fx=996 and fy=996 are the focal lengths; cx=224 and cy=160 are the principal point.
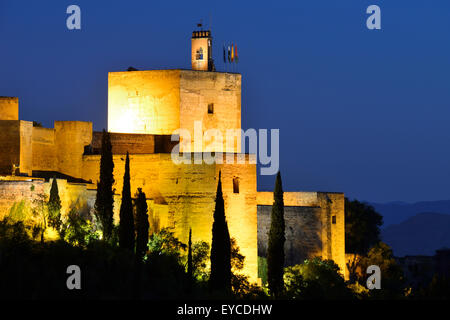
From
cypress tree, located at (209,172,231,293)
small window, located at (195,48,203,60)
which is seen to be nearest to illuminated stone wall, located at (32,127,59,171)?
small window, located at (195,48,203,60)

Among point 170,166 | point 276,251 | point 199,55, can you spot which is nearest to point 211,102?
point 199,55

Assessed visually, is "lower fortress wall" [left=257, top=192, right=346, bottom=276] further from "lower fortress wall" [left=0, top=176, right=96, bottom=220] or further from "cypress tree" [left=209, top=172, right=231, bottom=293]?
"lower fortress wall" [left=0, top=176, right=96, bottom=220]

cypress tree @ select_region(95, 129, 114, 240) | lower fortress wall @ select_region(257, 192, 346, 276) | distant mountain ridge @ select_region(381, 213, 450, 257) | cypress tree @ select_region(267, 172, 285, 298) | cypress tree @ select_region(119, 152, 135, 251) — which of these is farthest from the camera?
distant mountain ridge @ select_region(381, 213, 450, 257)

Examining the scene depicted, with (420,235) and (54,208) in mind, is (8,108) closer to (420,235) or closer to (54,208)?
(54,208)

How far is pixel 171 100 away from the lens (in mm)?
40062

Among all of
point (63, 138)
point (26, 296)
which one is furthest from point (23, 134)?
point (26, 296)

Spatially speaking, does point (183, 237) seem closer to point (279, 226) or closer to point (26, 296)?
point (279, 226)

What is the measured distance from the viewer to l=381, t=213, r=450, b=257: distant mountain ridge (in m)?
143

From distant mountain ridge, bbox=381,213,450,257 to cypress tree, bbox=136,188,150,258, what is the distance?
108029mm

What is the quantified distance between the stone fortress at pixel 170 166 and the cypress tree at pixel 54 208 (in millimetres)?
354

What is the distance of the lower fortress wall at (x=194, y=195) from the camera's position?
36375 millimetres

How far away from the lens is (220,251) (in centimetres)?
3362

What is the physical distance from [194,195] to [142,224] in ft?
9.84
